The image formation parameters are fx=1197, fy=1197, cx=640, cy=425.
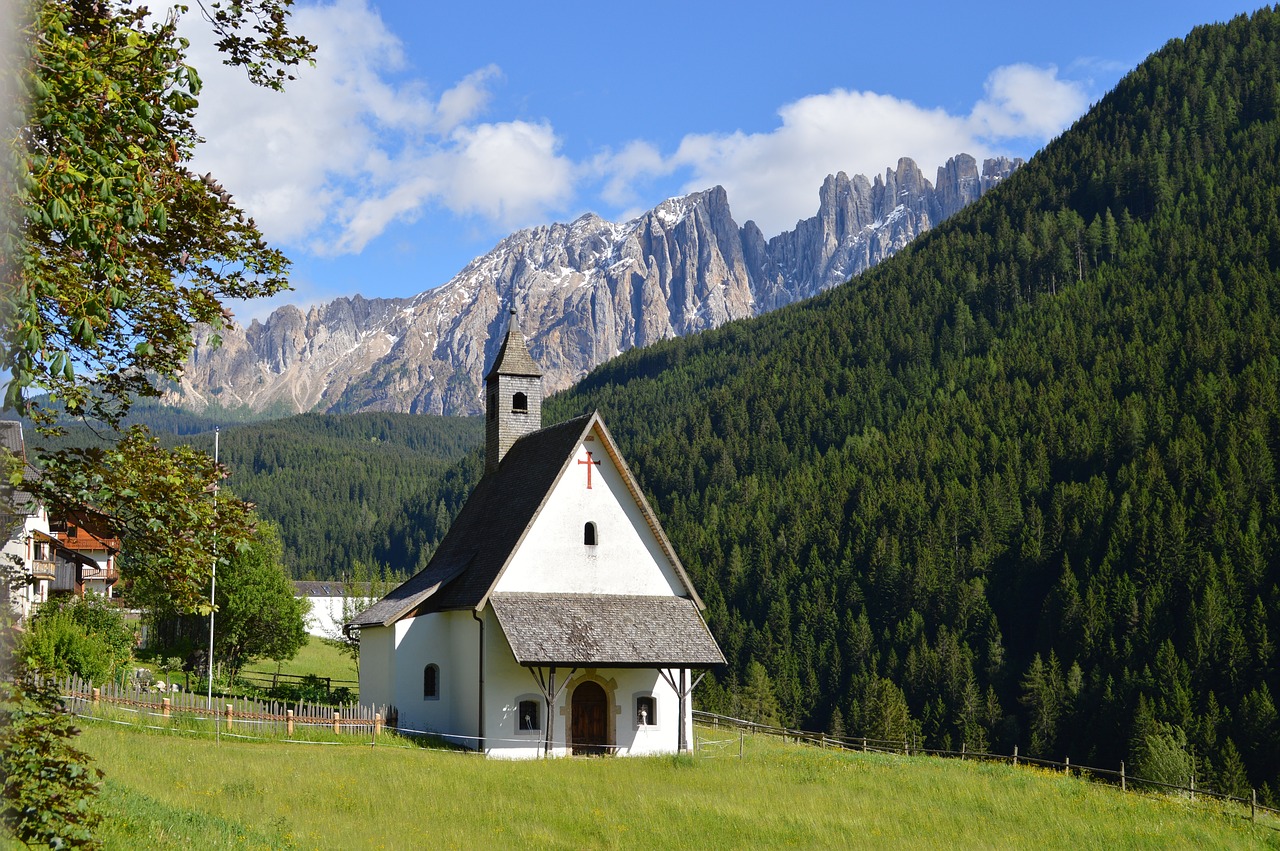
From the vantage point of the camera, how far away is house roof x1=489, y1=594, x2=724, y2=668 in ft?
113

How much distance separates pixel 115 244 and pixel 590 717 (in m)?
29.4

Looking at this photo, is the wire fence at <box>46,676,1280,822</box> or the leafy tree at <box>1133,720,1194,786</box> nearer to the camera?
the wire fence at <box>46,676,1280,822</box>

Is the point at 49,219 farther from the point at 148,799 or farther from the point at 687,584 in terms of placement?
the point at 687,584

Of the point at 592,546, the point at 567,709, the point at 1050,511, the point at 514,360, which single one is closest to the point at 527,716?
the point at 567,709

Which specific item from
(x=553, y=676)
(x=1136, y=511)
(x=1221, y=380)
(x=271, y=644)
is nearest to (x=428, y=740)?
(x=553, y=676)

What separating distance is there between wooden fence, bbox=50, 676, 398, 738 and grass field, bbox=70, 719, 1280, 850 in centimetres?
132

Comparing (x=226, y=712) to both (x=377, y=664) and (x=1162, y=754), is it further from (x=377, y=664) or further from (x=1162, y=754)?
(x=1162, y=754)

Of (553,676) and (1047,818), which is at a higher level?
(553,676)

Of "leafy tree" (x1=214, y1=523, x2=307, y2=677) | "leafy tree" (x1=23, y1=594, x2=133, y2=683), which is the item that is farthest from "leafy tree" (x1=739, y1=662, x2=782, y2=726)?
"leafy tree" (x1=23, y1=594, x2=133, y2=683)

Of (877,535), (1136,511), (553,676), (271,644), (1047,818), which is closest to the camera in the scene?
(1047,818)

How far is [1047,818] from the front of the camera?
25531 millimetres

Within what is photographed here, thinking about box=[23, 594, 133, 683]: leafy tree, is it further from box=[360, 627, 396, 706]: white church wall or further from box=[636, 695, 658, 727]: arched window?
box=[636, 695, 658, 727]: arched window

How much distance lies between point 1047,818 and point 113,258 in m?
22.8

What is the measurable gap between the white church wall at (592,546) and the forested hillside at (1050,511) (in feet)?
200
